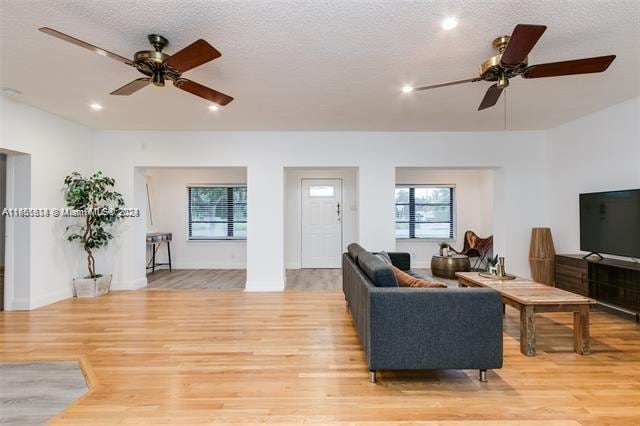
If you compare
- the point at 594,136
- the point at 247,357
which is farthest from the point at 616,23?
the point at 247,357

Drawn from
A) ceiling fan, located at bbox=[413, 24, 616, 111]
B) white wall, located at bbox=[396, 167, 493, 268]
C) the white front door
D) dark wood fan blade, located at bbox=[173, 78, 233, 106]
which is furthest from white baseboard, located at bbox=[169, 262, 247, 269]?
ceiling fan, located at bbox=[413, 24, 616, 111]

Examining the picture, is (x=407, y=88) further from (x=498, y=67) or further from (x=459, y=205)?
(x=459, y=205)

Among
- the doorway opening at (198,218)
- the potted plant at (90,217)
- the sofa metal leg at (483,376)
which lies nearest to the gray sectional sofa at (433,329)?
the sofa metal leg at (483,376)

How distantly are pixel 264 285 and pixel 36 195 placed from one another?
10.7 feet

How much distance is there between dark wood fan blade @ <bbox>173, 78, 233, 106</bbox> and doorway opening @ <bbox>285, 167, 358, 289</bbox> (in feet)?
14.2

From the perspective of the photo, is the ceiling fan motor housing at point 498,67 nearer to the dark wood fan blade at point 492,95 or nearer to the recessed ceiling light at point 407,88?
the dark wood fan blade at point 492,95

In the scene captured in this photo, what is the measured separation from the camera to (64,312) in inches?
→ 157

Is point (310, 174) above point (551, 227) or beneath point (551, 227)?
above

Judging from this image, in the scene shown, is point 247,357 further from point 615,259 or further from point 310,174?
point 310,174

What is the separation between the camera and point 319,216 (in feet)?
24.0

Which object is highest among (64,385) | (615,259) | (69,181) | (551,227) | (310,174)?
(310,174)

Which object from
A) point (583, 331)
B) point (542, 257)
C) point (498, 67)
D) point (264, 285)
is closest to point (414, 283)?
point (583, 331)

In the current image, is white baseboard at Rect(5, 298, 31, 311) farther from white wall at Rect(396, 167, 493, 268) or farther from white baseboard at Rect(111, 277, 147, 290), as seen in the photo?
white wall at Rect(396, 167, 493, 268)

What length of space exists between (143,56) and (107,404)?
2.42 meters
